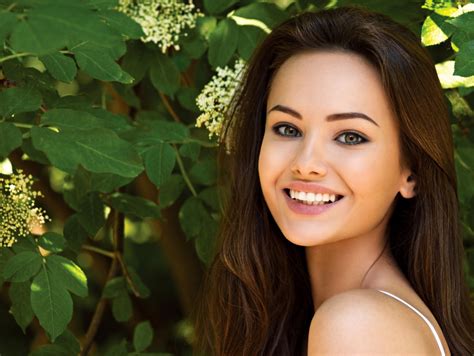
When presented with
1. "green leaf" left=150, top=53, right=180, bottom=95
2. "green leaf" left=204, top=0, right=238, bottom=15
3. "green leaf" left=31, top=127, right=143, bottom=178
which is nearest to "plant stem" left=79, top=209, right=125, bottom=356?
"green leaf" left=150, top=53, right=180, bottom=95

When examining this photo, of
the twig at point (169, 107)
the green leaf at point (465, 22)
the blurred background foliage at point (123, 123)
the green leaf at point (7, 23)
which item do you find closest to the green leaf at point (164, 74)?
the blurred background foliage at point (123, 123)

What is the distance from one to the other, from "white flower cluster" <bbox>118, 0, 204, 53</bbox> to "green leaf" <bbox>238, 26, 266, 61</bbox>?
124 millimetres

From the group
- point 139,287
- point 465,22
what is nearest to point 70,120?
point 465,22

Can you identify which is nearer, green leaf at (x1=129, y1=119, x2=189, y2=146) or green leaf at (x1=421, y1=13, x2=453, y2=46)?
green leaf at (x1=421, y1=13, x2=453, y2=46)

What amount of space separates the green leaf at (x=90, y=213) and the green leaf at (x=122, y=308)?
34cm

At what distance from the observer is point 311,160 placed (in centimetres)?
197

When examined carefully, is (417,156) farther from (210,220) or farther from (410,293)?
(210,220)

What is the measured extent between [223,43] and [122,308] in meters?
0.83

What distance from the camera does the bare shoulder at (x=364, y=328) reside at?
1834mm

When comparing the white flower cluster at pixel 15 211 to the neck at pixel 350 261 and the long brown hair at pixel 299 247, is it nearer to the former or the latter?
the long brown hair at pixel 299 247

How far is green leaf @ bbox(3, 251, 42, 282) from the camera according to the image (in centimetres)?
219

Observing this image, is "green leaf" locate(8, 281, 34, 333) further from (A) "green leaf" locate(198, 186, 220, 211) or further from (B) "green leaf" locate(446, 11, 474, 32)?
(B) "green leaf" locate(446, 11, 474, 32)

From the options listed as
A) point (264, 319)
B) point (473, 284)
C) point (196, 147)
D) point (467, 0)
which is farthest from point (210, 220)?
point (467, 0)

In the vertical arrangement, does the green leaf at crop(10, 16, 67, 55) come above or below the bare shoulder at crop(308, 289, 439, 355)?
above
